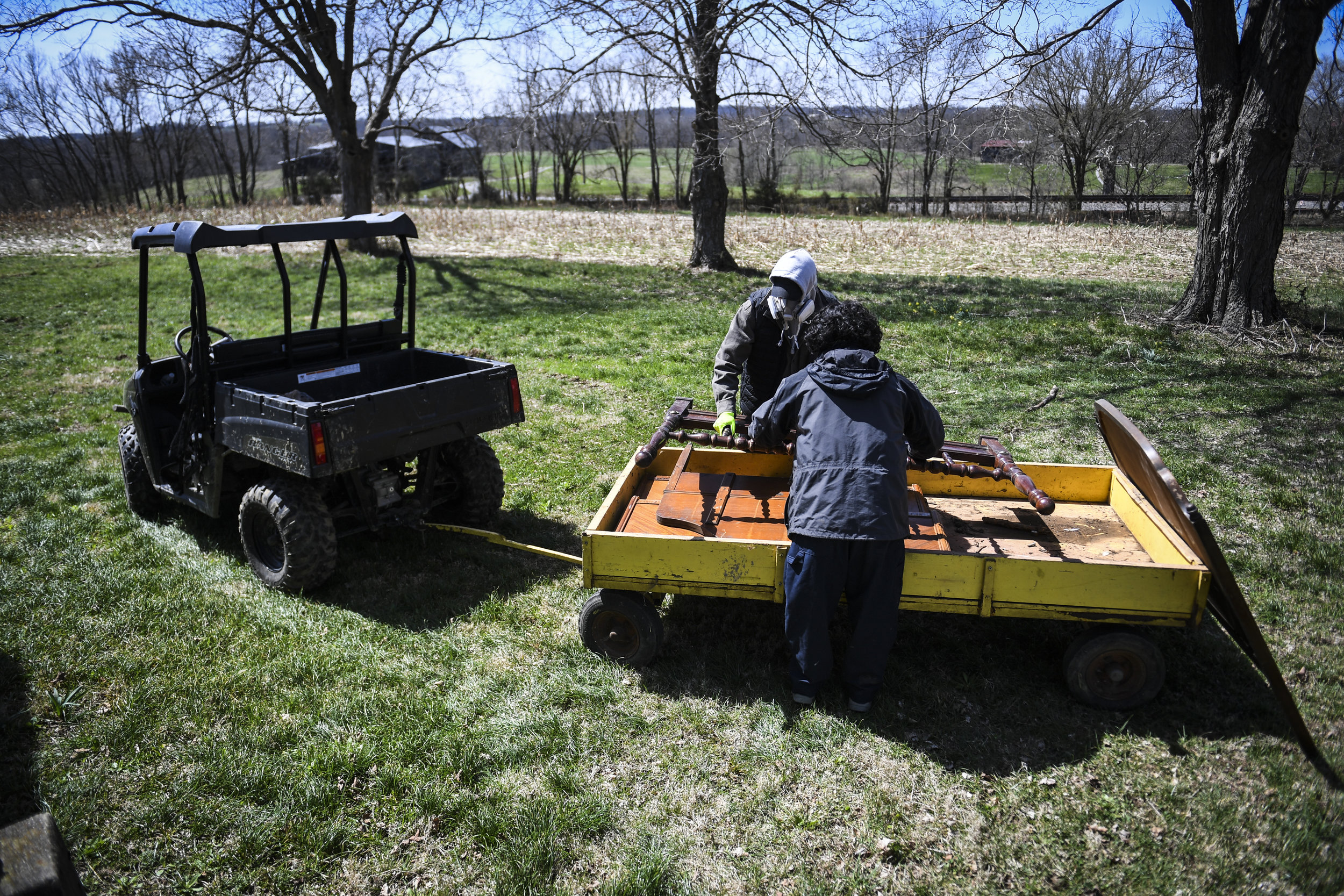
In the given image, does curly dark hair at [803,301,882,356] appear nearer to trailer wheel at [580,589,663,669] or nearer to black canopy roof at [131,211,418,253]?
trailer wheel at [580,589,663,669]

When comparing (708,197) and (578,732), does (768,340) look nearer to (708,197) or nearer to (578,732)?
(578,732)

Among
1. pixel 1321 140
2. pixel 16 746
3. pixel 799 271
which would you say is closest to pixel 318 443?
pixel 16 746

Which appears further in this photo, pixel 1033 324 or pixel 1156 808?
pixel 1033 324

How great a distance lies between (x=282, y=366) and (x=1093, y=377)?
790 cm

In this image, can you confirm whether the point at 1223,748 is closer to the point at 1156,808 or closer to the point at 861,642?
the point at 1156,808

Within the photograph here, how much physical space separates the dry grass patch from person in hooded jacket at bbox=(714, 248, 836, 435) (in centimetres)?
1240

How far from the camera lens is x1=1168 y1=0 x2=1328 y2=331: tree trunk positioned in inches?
366

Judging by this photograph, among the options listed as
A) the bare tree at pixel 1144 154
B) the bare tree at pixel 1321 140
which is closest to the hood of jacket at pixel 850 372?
the bare tree at pixel 1144 154

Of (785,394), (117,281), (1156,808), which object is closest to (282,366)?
(785,394)

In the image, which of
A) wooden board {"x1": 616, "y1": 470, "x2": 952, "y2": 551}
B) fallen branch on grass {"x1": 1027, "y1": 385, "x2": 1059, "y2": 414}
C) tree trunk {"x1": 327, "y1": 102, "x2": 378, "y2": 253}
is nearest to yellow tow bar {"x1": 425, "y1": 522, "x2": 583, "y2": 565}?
wooden board {"x1": 616, "y1": 470, "x2": 952, "y2": 551}

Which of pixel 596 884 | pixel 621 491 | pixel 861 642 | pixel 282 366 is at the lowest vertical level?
pixel 596 884

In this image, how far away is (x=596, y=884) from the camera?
9.71ft

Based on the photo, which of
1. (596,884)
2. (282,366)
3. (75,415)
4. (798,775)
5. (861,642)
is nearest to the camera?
(596,884)

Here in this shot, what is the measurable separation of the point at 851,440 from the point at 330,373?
147 inches
